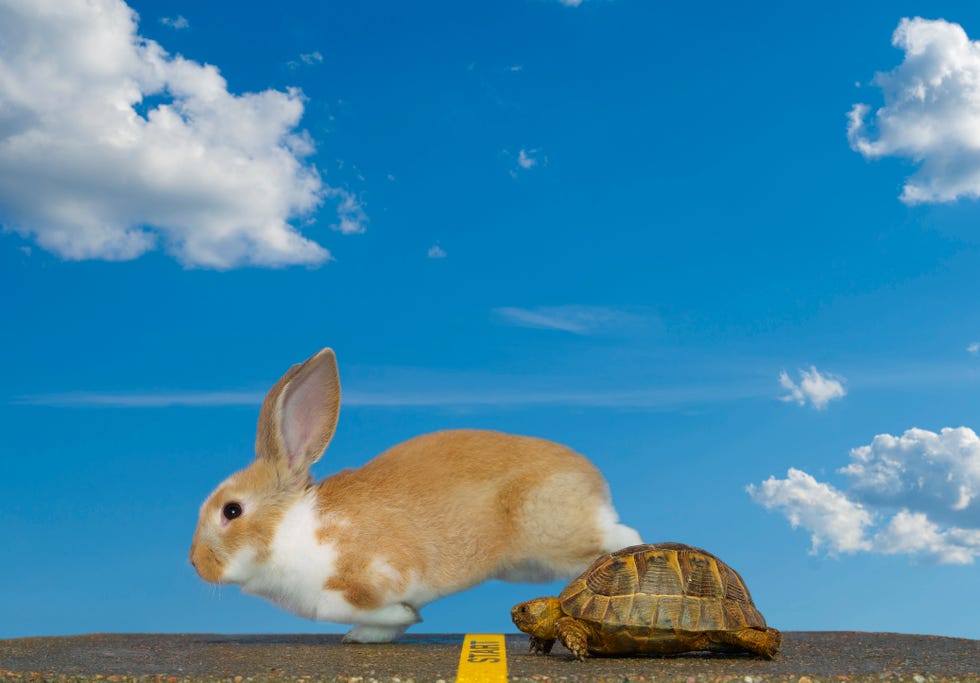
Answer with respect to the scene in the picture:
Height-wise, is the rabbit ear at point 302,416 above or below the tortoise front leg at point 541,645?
above

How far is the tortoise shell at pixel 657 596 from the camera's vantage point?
5184mm

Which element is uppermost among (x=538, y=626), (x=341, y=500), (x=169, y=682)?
(x=341, y=500)

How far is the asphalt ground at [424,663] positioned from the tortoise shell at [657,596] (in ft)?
0.70

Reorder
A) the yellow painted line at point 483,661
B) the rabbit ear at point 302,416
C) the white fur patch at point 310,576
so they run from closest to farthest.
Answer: the yellow painted line at point 483,661
the white fur patch at point 310,576
the rabbit ear at point 302,416

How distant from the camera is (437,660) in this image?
5371mm

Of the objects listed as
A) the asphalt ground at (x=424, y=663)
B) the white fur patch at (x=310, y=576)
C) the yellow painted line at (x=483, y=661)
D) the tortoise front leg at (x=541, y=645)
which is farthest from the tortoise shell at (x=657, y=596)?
the white fur patch at (x=310, y=576)

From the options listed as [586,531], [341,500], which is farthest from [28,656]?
[586,531]

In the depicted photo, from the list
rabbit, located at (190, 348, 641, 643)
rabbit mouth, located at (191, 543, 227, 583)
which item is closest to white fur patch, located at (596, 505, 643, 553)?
rabbit, located at (190, 348, 641, 643)

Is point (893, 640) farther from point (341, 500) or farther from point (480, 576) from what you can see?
point (341, 500)

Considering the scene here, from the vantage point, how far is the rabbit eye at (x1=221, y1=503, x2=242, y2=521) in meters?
6.13

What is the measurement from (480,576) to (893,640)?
11.0ft

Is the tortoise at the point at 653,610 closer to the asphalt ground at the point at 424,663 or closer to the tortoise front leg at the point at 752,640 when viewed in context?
the tortoise front leg at the point at 752,640

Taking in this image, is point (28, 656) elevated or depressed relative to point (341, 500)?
depressed

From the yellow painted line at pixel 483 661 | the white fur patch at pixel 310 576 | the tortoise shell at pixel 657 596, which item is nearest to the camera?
the yellow painted line at pixel 483 661
